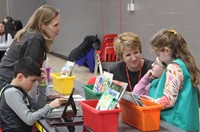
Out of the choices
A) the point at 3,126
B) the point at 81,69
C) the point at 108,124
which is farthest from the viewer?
the point at 81,69

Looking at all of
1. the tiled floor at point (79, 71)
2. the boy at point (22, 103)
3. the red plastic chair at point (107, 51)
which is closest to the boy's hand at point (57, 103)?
the boy at point (22, 103)

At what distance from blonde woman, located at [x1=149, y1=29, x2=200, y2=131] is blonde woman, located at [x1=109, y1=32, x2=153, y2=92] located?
40cm

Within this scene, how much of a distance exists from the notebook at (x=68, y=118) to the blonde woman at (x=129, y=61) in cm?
57

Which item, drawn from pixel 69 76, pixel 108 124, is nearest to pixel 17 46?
pixel 69 76

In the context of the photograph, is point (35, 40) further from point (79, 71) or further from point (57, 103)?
point (79, 71)

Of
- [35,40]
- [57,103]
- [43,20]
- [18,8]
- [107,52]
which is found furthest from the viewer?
[18,8]

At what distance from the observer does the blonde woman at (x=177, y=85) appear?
2.29 meters

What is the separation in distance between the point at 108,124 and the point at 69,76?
52.6 inches

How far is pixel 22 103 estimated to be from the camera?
2461 mm

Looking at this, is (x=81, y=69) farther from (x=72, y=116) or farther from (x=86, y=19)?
(x=72, y=116)

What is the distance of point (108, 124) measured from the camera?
79.2 inches

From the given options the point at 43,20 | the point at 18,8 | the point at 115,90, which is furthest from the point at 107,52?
the point at 18,8

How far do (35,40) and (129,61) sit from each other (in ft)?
2.37

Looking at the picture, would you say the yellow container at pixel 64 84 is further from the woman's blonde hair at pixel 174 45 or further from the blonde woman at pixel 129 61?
the woman's blonde hair at pixel 174 45
